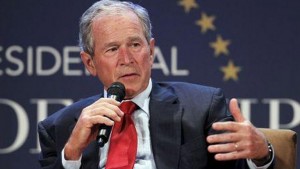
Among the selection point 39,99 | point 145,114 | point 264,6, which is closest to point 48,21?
point 39,99

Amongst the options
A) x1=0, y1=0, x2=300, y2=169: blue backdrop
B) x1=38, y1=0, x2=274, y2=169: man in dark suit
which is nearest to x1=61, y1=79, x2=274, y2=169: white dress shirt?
x1=38, y1=0, x2=274, y2=169: man in dark suit

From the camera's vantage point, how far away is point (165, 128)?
2.28 m

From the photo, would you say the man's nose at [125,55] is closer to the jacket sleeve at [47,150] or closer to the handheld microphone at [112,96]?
the handheld microphone at [112,96]

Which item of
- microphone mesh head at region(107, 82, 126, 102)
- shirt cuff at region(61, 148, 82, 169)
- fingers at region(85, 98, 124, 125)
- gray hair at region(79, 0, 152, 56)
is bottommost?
shirt cuff at region(61, 148, 82, 169)

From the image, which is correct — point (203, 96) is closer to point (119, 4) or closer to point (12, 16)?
point (119, 4)

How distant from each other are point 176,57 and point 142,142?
1125 mm

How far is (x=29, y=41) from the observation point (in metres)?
3.43

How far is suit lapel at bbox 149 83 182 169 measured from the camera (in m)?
2.23

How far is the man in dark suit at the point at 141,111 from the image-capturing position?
2229 mm

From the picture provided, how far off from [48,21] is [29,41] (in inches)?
5.4

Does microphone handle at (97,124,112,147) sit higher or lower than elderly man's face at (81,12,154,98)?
lower

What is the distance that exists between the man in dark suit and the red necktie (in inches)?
1.0

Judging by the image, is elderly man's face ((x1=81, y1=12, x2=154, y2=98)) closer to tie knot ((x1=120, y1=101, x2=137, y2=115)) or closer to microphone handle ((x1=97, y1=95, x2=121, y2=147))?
tie knot ((x1=120, y1=101, x2=137, y2=115))

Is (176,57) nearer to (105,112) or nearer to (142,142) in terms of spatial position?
(142,142)
